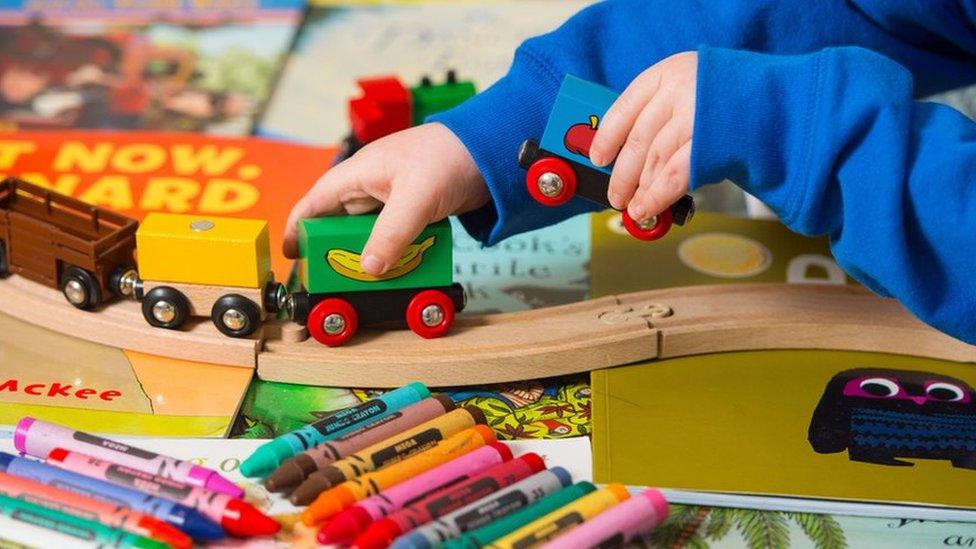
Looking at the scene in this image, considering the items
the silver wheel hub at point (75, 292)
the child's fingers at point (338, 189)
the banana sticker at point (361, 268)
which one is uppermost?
the child's fingers at point (338, 189)

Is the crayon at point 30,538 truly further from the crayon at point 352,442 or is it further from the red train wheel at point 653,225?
the red train wheel at point 653,225

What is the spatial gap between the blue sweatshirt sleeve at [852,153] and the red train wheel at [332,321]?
0.76 ft

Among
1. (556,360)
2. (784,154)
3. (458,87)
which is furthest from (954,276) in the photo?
(458,87)

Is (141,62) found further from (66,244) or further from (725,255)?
(725,255)

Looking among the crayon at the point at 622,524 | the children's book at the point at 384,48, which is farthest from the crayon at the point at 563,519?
the children's book at the point at 384,48

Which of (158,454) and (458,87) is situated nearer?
(158,454)

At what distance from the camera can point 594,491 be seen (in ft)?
2.09

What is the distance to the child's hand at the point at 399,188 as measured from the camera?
2.47 feet

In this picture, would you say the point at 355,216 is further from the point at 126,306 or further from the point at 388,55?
the point at 388,55

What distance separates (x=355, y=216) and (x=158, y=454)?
0.20 meters

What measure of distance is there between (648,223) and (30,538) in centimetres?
38

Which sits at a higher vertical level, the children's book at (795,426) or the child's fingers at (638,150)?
the child's fingers at (638,150)

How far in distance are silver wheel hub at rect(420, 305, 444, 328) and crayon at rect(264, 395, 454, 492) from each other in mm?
68

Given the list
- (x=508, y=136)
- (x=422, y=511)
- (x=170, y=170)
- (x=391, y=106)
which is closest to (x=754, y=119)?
(x=508, y=136)
